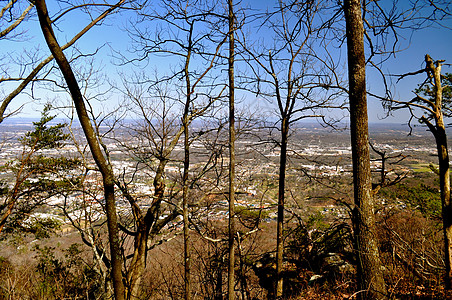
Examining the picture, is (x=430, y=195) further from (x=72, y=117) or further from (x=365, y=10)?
(x=72, y=117)

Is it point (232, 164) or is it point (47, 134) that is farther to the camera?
point (47, 134)

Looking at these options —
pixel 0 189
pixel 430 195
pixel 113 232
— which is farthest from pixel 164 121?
pixel 430 195

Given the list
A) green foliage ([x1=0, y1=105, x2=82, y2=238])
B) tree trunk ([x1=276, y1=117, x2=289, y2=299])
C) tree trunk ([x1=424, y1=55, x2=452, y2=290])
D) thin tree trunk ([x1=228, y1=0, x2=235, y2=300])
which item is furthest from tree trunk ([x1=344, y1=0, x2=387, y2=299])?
green foliage ([x1=0, y1=105, x2=82, y2=238])

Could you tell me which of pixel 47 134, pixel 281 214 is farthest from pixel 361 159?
pixel 47 134

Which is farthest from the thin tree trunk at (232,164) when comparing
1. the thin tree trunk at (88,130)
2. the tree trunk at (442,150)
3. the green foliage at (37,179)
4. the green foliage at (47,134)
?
the green foliage at (47,134)

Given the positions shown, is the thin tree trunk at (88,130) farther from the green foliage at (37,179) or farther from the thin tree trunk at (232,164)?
the green foliage at (37,179)

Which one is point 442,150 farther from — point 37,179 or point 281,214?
point 37,179
